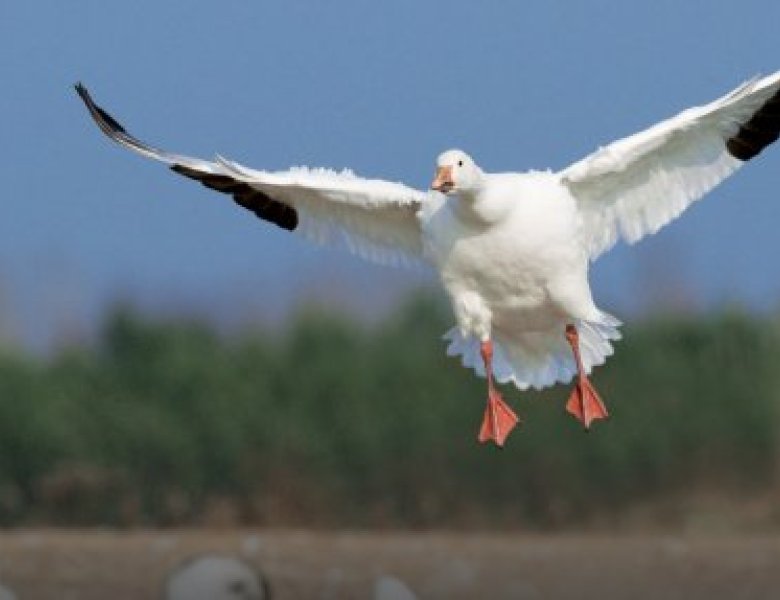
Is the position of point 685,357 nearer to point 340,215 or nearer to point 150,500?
point 150,500

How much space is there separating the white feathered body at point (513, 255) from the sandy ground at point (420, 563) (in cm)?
461

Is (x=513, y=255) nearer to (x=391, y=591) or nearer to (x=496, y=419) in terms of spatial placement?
(x=496, y=419)

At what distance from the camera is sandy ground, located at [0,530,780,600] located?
1258cm

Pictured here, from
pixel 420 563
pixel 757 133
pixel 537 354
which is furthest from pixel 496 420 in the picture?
pixel 420 563

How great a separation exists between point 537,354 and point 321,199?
42.6 inches

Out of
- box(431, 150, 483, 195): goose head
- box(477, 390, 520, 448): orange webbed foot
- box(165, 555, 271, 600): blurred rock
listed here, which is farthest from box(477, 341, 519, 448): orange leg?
box(165, 555, 271, 600): blurred rock

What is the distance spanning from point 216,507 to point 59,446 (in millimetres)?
1183

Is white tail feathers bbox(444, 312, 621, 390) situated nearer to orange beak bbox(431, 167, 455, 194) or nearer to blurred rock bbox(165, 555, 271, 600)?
orange beak bbox(431, 167, 455, 194)

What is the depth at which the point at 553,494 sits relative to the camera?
13094 millimetres

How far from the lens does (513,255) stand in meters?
7.87

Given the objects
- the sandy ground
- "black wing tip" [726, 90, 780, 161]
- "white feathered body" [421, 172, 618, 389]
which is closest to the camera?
"white feathered body" [421, 172, 618, 389]

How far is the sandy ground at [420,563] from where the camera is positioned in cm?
1258

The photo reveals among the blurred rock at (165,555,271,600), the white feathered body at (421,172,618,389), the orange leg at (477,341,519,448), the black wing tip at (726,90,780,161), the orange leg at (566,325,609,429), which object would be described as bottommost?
the blurred rock at (165,555,271,600)

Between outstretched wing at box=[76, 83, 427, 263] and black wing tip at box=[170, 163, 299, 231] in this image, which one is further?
black wing tip at box=[170, 163, 299, 231]
